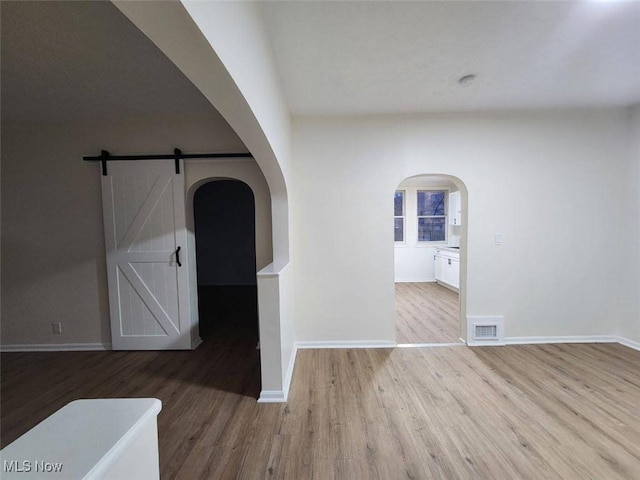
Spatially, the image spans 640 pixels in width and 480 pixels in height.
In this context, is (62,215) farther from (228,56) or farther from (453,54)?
(453,54)

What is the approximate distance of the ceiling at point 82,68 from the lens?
1.58 meters

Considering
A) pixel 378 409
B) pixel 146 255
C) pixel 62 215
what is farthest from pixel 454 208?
pixel 62 215

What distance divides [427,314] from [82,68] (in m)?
4.81

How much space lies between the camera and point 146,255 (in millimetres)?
3053

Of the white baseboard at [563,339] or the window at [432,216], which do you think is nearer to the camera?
the white baseboard at [563,339]

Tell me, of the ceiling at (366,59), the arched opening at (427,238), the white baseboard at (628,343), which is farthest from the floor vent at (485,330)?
the ceiling at (366,59)

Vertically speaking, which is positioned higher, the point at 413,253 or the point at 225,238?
the point at 225,238

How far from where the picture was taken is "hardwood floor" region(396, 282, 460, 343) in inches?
132

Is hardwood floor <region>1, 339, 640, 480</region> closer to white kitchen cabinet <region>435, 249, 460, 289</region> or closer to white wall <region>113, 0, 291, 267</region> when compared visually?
white wall <region>113, 0, 291, 267</region>

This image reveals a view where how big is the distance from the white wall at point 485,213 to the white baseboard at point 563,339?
0.20ft

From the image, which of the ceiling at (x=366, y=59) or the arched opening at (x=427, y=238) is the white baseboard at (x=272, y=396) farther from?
the arched opening at (x=427, y=238)

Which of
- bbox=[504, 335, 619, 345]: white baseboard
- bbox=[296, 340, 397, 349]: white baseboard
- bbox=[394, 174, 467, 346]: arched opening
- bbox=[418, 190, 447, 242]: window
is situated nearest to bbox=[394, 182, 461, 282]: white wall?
bbox=[394, 174, 467, 346]: arched opening

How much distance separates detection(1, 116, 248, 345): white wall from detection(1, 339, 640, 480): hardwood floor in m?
0.42

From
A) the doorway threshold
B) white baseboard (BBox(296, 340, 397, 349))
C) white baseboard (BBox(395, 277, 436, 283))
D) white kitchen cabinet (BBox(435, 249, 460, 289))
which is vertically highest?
white kitchen cabinet (BBox(435, 249, 460, 289))
